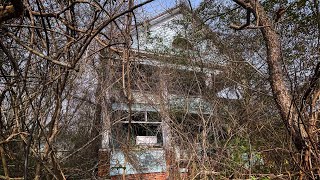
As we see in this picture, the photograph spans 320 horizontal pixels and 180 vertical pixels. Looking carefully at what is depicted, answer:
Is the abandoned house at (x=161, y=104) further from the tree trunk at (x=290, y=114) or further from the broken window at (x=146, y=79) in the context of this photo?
the tree trunk at (x=290, y=114)

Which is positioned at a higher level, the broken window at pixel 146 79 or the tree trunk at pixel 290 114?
the broken window at pixel 146 79

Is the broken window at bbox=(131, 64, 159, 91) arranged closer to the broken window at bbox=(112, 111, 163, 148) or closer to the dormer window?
the broken window at bbox=(112, 111, 163, 148)

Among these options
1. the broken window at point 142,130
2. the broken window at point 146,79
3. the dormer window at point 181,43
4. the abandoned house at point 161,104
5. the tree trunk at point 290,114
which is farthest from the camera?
the dormer window at point 181,43

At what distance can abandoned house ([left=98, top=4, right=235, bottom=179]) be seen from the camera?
29.5ft

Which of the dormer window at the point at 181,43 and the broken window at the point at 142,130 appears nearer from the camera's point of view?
the broken window at the point at 142,130

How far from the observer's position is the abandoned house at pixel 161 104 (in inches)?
354

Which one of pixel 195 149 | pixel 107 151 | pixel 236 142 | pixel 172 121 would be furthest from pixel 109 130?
pixel 236 142

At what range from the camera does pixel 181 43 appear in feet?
38.3

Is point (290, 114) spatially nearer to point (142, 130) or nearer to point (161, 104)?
point (161, 104)

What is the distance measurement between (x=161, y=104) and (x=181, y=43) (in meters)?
3.03

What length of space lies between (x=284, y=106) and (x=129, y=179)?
6.05 meters

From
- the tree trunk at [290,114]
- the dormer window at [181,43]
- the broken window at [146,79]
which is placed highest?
the dormer window at [181,43]

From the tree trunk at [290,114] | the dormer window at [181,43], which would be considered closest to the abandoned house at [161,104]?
the dormer window at [181,43]

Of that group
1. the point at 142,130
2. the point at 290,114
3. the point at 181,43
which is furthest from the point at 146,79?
the point at 290,114
